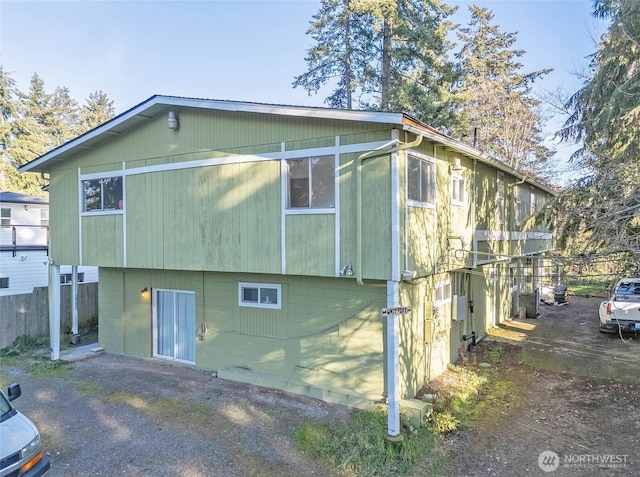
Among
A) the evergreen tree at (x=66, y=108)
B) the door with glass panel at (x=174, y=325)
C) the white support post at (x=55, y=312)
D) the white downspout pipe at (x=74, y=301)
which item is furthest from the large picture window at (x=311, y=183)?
the evergreen tree at (x=66, y=108)

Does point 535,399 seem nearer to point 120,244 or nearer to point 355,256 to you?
point 355,256

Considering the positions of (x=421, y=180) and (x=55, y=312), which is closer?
(x=421, y=180)

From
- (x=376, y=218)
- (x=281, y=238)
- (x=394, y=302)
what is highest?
(x=376, y=218)

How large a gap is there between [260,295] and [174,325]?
318 cm

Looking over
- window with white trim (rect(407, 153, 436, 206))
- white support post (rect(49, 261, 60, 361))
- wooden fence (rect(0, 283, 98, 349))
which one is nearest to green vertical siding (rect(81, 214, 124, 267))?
white support post (rect(49, 261, 60, 361))

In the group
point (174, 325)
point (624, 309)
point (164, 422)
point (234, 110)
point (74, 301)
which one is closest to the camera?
point (164, 422)

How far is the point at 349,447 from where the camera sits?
250 inches

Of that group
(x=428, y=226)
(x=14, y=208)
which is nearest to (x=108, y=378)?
(x=428, y=226)

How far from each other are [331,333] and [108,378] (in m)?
5.79

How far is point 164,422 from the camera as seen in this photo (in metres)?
7.31

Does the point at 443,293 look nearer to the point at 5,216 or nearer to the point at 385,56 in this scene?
the point at 385,56

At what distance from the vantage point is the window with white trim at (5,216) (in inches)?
640

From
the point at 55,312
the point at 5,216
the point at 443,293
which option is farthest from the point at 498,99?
the point at 5,216

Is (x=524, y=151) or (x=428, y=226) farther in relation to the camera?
(x=524, y=151)
